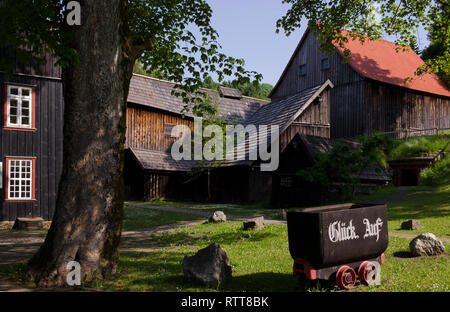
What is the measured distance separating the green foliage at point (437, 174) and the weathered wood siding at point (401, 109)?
10.1 meters

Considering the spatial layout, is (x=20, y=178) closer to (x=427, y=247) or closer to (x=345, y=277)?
(x=345, y=277)

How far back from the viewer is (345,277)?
7766mm

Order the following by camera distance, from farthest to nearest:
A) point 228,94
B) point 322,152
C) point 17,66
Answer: point 228,94, point 322,152, point 17,66

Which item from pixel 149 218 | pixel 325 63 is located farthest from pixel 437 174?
pixel 149 218

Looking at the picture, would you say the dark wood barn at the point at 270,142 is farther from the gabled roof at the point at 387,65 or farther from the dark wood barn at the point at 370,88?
the gabled roof at the point at 387,65

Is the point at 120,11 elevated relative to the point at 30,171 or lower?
elevated

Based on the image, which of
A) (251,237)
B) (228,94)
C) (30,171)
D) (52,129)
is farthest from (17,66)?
(228,94)

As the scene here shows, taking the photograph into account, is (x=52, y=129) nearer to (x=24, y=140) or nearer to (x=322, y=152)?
(x=24, y=140)

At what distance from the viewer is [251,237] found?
48.2 ft

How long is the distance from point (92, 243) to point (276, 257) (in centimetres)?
503

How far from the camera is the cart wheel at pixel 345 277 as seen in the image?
7723 millimetres

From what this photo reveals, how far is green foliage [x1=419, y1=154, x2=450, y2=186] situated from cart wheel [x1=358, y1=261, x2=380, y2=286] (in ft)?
65.8

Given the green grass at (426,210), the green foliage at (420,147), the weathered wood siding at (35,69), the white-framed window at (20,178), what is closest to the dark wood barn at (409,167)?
the green foliage at (420,147)

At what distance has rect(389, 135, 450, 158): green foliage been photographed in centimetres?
2938
